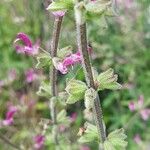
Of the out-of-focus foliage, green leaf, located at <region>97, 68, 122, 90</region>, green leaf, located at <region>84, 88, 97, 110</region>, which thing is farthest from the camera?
the out-of-focus foliage

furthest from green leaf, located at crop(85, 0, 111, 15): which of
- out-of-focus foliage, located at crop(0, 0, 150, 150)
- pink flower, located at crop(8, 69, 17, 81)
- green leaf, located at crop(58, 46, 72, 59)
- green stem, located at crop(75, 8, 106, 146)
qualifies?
pink flower, located at crop(8, 69, 17, 81)

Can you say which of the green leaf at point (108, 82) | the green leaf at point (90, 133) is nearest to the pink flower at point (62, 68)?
the green leaf at point (108, 82)

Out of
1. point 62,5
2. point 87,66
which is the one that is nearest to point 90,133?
point 87,66

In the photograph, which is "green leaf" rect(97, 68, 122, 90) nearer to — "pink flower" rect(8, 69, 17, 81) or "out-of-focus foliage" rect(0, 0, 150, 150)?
"out-of-focus foliage" rect(0, 0, 150, 150)

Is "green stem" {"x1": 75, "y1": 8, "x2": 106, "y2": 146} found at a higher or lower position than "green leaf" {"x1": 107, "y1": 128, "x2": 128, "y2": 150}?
higher

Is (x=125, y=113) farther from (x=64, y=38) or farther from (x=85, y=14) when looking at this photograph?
(x=85, y=14)

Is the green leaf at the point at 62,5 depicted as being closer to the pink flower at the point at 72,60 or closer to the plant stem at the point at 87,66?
the plant stem at the point at 87,66

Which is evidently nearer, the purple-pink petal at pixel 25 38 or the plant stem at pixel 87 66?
the plant stem at pixel 87 66
